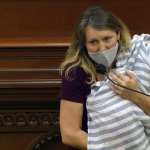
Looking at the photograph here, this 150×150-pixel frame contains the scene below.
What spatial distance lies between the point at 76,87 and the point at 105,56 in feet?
0.53

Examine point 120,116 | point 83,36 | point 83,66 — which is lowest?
point 120,116

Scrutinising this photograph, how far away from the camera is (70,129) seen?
1852 mm

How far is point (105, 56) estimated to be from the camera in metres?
1.78

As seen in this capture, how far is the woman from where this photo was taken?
5.94 ft

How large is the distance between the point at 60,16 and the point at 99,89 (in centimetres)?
79

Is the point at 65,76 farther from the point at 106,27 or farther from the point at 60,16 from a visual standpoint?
the point at 60,16

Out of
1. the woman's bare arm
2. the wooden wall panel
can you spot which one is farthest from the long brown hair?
the wooden wall panel

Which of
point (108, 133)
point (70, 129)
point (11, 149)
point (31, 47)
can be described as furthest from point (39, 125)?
point (108, 133)

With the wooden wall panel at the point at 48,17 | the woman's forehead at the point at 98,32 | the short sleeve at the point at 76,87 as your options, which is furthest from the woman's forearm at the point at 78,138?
the wooden wall panel at the point at 48,17

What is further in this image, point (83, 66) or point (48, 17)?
point (48, 17)

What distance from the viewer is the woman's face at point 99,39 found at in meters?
1.79

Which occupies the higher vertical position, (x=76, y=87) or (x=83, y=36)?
(x=83, y=36)

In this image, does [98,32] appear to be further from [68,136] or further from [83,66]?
[68,136]

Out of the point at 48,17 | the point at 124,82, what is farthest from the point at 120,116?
the point at 48,17
